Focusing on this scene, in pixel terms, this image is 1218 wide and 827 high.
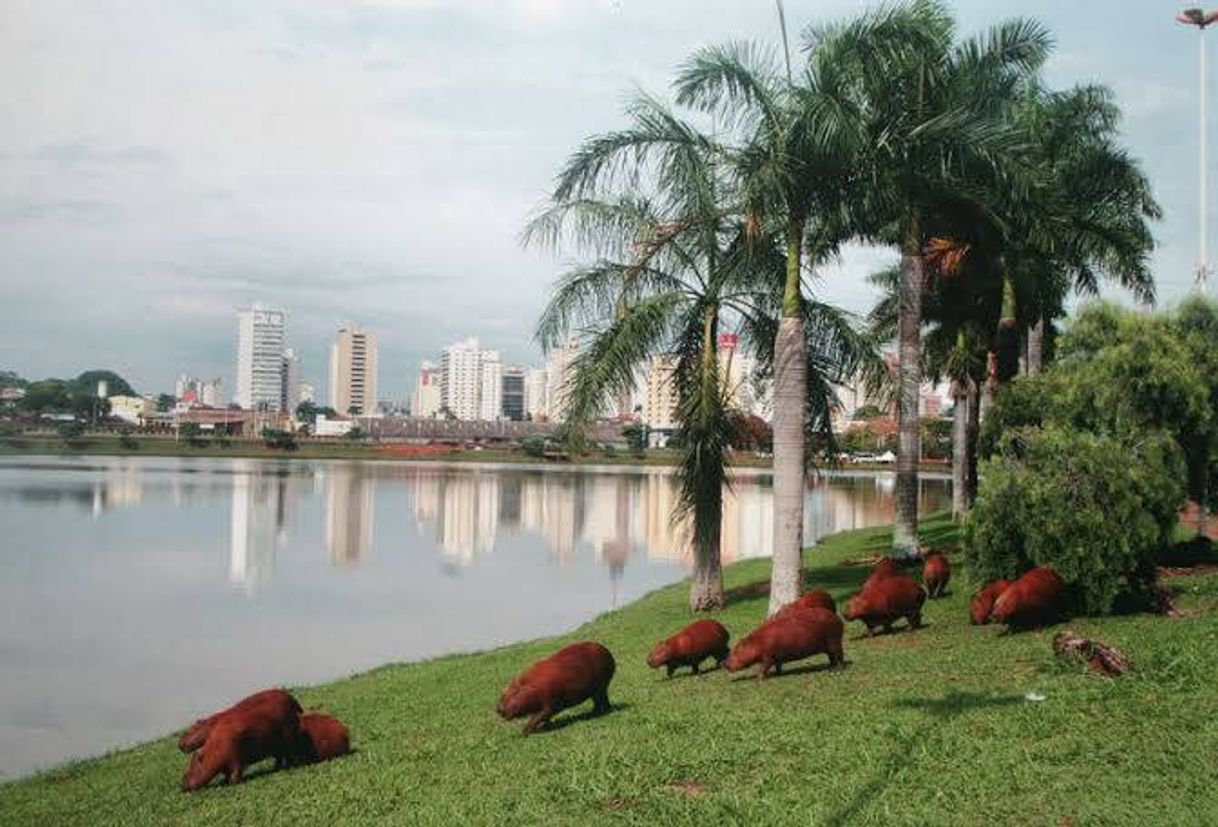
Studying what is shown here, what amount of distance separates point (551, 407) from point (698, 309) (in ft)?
9.80

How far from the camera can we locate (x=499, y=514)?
51.9 meters

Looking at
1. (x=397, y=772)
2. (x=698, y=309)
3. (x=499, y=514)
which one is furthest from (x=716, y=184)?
(x=499, y=514)

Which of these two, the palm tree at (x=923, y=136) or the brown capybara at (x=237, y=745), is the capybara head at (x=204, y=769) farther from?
the palm tree at (x=923, y=136)

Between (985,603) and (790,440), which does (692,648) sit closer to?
(985,603)

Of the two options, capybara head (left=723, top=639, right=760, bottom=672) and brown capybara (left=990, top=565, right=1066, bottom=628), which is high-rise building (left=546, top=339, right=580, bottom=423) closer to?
capybara head (left=723, top=639, right=760, bottom=672)

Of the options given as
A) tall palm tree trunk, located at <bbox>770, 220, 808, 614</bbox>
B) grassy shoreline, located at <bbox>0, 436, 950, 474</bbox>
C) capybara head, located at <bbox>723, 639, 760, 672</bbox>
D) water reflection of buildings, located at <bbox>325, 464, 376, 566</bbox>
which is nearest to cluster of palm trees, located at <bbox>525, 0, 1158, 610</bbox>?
tall palm tree trunk, located at <bbox>770, 220, 808, 614</bbox>

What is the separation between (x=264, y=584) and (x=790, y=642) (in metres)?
20.3

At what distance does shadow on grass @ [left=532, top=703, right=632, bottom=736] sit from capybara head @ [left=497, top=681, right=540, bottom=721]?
0.25 metres

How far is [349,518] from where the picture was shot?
156 feet

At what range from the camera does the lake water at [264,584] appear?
17422mm

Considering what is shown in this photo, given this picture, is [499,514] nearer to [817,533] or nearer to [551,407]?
[817,533]

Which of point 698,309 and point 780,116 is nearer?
point 780,116

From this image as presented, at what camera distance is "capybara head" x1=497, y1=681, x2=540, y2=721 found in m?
9.43

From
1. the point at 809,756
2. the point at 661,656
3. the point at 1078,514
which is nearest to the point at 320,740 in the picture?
the point at 661,656
